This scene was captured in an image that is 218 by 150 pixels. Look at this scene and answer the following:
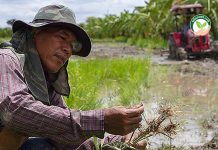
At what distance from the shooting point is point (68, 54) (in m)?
2.10

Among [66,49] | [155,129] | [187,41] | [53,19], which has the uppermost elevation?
[53,19]

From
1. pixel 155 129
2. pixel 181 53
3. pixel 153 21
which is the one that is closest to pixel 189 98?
pixel 155 129

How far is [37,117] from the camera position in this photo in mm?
1816

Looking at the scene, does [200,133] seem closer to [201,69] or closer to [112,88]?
[112,88]

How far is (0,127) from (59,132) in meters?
0.29

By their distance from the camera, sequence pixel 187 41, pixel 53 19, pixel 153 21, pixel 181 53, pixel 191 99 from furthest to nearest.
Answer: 1. pixel 153 21
2. pixel 187 41
3. pixel 181 53
4. pixel 191 99
5. pixel 53 19

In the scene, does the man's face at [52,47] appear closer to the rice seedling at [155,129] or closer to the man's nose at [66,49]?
the man's nose at [66,49]

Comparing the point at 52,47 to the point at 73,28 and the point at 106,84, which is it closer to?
the point at 73,28

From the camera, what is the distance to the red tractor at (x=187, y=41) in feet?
41.9

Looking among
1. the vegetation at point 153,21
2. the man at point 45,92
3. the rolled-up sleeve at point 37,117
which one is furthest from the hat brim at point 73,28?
the vegetation at point 153,21

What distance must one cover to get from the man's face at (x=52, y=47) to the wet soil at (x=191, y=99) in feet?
1.61

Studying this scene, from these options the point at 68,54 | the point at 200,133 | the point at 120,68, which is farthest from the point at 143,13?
the point at 68,54

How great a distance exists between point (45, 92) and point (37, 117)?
27cm

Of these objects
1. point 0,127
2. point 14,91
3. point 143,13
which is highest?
point 14,91
